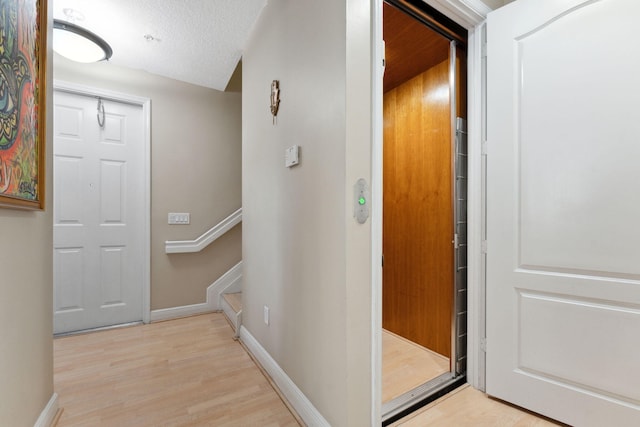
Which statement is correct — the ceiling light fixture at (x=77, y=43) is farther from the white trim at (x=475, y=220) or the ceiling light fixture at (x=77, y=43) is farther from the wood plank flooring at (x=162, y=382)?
the white trim at (x=475, y=220)

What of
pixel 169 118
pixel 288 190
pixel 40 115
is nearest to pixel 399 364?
pixel 288 190

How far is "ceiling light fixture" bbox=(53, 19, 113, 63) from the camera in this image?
1.87 meters

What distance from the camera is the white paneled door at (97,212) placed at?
8.23 feet

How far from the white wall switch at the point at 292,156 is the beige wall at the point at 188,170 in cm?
179

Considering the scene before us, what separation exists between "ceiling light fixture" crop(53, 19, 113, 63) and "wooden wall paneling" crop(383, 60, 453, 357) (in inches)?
90.6

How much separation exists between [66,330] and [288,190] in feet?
8.38

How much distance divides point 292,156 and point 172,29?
1564mm

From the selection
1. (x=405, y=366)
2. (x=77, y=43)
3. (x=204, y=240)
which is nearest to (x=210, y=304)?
(x=204, y=240)

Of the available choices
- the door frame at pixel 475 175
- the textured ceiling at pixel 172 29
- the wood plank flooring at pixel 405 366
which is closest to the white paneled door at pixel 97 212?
the textured ceiling at pixel 172 29

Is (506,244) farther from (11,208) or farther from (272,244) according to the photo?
(11,208)

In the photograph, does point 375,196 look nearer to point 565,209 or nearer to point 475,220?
point 475,220

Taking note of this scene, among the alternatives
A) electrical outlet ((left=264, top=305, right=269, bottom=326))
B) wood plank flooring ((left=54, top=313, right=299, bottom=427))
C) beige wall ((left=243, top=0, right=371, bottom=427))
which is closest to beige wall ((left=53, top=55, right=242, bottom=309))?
wood plank flooring ((left=54, top=313, right=299, bottom=427))

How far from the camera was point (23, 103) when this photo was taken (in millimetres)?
1071

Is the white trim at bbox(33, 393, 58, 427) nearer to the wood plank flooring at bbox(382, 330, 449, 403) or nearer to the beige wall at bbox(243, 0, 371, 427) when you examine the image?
the beige wall at bbox(243, 0, 371, 427)
